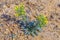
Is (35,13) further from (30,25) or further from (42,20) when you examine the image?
(42,20)

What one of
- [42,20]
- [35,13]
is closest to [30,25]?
[42,20]

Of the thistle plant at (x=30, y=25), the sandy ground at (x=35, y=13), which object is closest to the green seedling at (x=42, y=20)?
the thistle plant at (x=30, y=25)

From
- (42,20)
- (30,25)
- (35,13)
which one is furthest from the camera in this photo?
(35,13)

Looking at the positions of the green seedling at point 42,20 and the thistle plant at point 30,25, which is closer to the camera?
the green seedling at point 42,20

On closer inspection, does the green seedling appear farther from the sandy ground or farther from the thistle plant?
the sandy ground

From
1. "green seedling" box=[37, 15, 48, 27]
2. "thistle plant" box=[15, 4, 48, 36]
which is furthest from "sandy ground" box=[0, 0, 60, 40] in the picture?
"green seedling" box=[37, 15, 48, 27]

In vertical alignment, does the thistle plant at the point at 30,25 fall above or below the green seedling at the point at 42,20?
below

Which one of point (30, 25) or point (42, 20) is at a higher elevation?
point (42, 20)

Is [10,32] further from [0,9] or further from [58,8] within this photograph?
[58,8]

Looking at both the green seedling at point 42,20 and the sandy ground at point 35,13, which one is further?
the sandy ground at point 35,13

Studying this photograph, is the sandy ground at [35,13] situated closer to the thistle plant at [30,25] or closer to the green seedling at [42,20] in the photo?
the thistle plant at [30,25]
